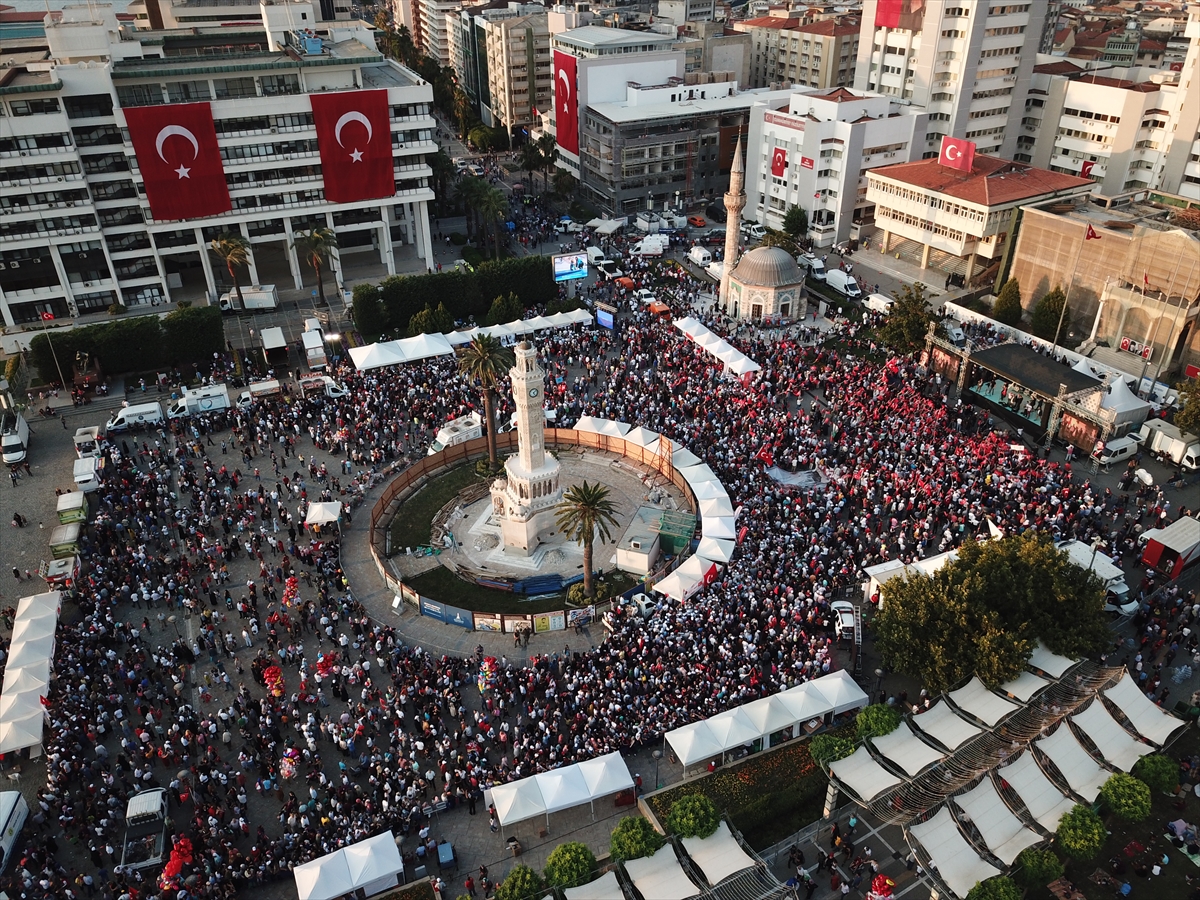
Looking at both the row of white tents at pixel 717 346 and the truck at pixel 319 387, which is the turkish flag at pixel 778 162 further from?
the truck at pixel 319 387

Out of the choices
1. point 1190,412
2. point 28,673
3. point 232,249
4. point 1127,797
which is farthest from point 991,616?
point 232,249

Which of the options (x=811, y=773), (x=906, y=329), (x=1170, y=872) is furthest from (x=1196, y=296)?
(x=811, y=773)

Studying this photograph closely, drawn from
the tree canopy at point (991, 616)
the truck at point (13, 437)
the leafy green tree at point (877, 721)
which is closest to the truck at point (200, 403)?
the truck at point (13, 437)

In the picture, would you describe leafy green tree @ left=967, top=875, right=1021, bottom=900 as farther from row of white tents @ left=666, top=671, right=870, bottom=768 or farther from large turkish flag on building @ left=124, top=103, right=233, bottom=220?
large turkish flag on building @ left=124, top=103, right=233, bottom=220

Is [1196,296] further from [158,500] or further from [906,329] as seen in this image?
[158,500]

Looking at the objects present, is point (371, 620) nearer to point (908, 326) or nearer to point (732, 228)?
point (908, 326)

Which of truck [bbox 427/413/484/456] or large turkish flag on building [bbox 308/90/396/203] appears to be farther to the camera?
large turkish flag on building [bbox 308/90/396/203]

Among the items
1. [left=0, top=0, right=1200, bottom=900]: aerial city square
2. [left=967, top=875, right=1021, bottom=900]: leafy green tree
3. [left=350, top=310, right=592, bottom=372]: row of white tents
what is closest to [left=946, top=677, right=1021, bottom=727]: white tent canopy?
[left=0, top=0, right=1200, bottom=900]: aerial city square
